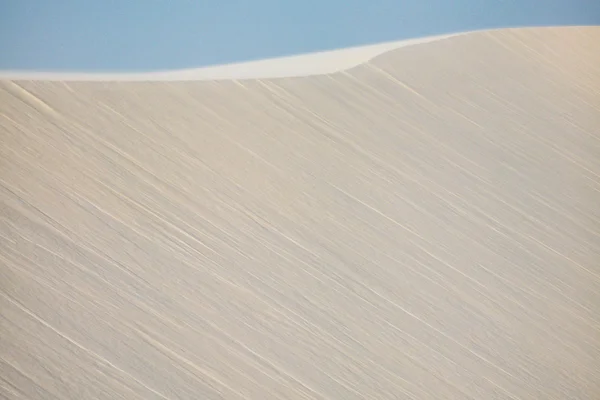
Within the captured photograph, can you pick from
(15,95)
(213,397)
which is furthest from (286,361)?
(15,95)

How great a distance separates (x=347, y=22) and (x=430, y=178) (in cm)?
26

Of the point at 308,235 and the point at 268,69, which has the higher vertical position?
the point at 268,69

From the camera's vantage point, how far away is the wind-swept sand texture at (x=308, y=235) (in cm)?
76

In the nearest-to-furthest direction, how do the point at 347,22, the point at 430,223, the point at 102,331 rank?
1. the point at 102,331
2. the point at 430,223
3. the point at 347,22

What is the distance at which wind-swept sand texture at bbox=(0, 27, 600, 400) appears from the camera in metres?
0.76

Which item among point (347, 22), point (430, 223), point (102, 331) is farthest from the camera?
point (347, 22)

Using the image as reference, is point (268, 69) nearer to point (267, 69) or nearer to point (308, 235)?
point (267, 69)

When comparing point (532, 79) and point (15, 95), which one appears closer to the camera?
point (15, 95)

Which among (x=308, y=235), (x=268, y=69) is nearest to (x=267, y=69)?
(x=268, y=69)

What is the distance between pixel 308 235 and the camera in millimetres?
819

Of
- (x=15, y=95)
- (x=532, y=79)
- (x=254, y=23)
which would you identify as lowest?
(x=15, y=95)

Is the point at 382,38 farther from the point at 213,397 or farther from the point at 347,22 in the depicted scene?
the point at 213,397

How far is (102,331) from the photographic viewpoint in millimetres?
750

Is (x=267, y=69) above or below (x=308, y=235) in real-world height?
above
